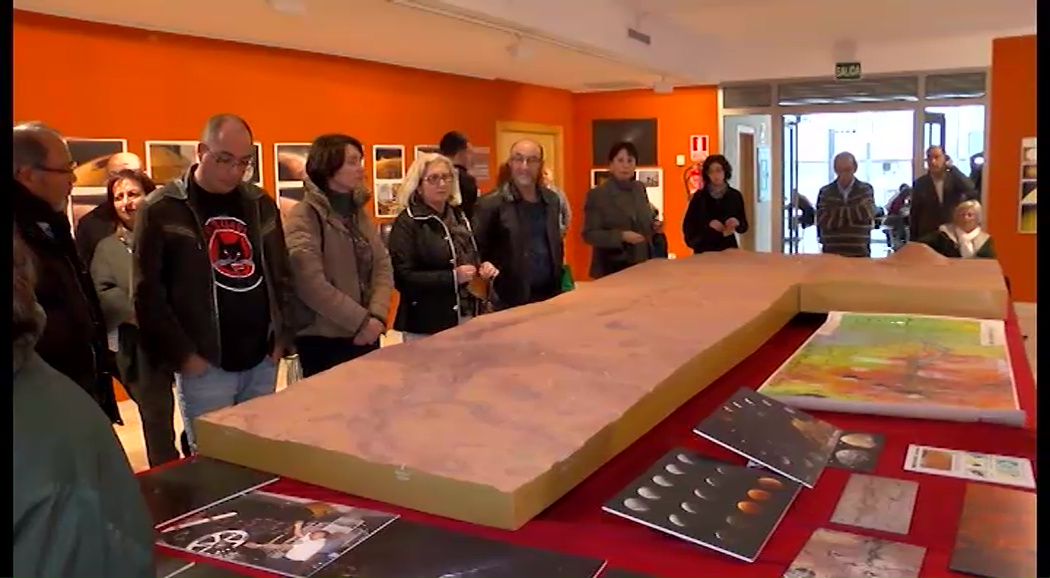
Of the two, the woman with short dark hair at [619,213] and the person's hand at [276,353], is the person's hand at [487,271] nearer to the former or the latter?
the person's hand at [276,353]

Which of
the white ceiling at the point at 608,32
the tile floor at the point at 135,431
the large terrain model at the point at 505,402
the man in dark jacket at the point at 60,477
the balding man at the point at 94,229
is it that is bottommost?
the tile floor at the point at 135,431

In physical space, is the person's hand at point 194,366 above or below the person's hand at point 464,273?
below

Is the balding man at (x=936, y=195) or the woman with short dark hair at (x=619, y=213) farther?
the balding man at (x=936, y=195)

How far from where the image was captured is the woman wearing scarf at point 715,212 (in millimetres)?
5906

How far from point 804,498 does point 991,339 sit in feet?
4.24

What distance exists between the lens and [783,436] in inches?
65.4

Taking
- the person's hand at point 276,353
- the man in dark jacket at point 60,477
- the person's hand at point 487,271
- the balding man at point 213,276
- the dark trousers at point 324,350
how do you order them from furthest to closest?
the person's hand at point 487,271 → the dark trousers at point 324,350 → the person's hand at point 276,353 → the balding man at point 213,276 → the man in dark jacket at point 60,477

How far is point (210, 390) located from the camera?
107 inches

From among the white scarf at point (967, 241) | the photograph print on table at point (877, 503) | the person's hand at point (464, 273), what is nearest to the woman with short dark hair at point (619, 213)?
the person's hand at point (464, 273)

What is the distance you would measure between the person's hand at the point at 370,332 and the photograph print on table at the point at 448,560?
6.04 ft

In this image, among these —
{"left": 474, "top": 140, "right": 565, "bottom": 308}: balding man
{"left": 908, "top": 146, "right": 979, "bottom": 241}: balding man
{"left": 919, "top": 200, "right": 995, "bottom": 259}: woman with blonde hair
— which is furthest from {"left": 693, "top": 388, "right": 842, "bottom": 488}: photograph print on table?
{"left": 908, "top": 146, "right": 979, "bottom": 241}: balding man

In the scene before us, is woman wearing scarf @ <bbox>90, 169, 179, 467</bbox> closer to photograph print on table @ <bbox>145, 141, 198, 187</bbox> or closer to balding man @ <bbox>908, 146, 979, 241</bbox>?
photograph print on table @ <bbox>145, 141, 198, 187</bbox>

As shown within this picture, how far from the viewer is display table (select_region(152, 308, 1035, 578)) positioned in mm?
1245
